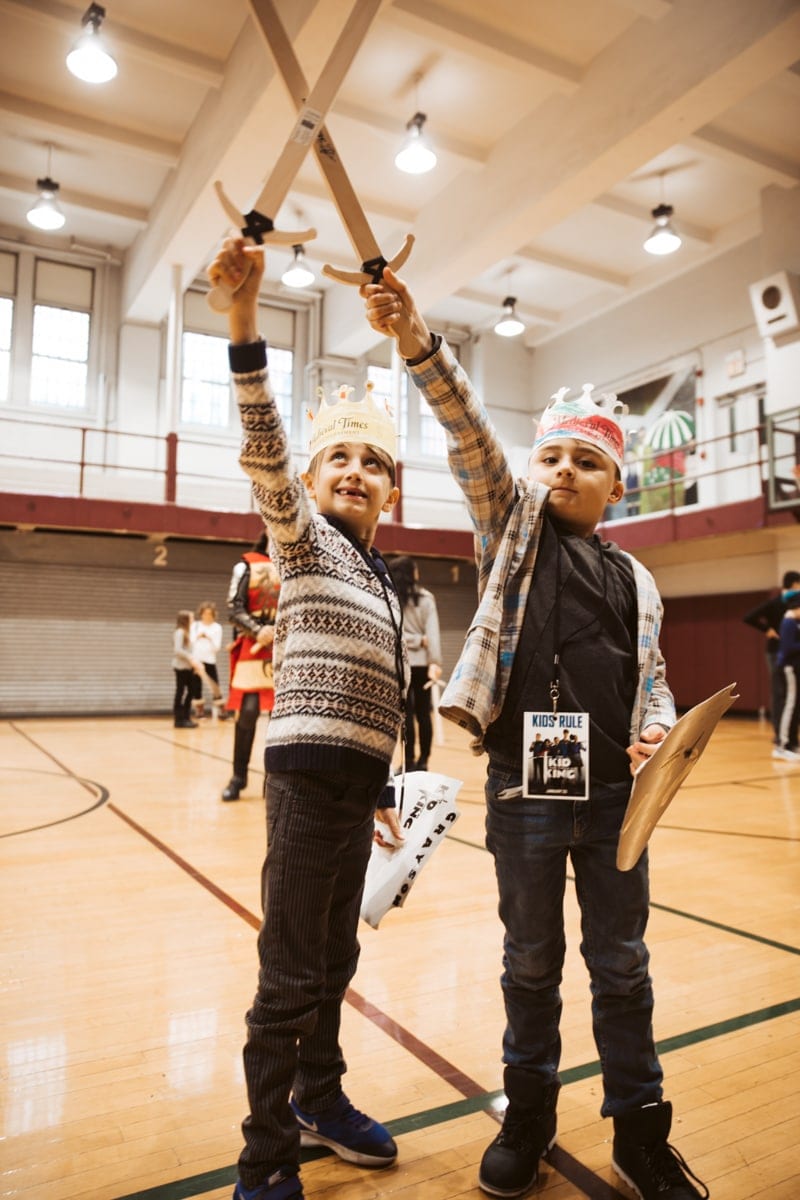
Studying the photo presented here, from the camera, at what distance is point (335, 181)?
1.43 meters

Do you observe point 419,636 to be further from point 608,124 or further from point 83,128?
point 83,128

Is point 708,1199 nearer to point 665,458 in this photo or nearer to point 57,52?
point 57,52

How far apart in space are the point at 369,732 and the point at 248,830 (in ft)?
10.6

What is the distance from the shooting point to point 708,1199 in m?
1.48

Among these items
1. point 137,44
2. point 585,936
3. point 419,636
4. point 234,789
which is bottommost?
point 234,789

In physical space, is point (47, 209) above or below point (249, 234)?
above

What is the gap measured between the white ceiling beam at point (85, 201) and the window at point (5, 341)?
1.83 meters

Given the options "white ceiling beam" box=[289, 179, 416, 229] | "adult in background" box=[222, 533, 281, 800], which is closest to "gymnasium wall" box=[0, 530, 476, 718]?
"white ceiling beam" box=[289, 179, 416, 229]

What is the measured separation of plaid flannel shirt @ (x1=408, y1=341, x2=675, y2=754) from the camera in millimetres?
1539

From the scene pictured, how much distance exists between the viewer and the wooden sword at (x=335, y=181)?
1.39 metres

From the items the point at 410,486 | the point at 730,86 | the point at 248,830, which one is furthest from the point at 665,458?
the point at 248,830

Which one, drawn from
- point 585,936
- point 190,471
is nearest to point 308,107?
point 585,936

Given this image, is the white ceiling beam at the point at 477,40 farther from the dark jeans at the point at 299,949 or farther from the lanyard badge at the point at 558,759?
the dark jeans at the point at 299,949

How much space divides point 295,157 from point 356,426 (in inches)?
20.1
